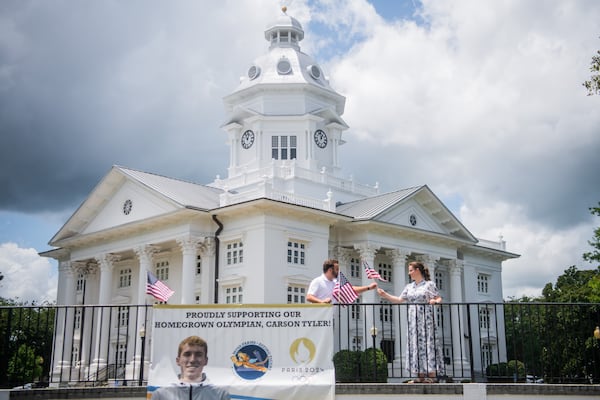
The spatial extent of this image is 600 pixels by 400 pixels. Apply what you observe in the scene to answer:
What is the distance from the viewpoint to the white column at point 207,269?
37.2 m

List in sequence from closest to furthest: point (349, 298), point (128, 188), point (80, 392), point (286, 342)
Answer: point (286, 342) → point (80, 392) → point (349, 298) → point (128, 188)

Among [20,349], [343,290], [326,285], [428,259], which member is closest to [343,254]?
[428,259]

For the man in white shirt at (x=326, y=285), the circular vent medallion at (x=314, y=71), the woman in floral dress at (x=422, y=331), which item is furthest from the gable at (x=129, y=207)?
the woman in floral dress at (x=422, y=331)

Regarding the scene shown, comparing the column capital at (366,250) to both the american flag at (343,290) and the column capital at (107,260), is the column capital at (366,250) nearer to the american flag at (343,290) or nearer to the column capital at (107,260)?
the column capital at (107,260)

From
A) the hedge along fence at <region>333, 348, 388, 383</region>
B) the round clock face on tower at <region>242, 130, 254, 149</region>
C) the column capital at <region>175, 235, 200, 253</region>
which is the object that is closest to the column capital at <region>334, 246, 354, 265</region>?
the column capital at <region>175, 235, 200, 253</region>

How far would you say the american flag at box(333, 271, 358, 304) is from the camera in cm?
1371

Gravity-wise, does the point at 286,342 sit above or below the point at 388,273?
below

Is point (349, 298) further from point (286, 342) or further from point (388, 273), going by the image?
point (388, 273)

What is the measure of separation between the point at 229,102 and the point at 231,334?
41.6m

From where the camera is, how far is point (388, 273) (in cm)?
4356

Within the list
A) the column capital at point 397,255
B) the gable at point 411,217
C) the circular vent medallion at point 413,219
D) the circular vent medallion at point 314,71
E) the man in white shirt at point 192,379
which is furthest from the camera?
the circular vent medallion at point 314,71

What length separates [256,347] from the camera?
10922 mm

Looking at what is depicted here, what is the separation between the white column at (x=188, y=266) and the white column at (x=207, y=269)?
1.88 feet

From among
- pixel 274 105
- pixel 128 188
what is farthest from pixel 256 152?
pixel 128 188
